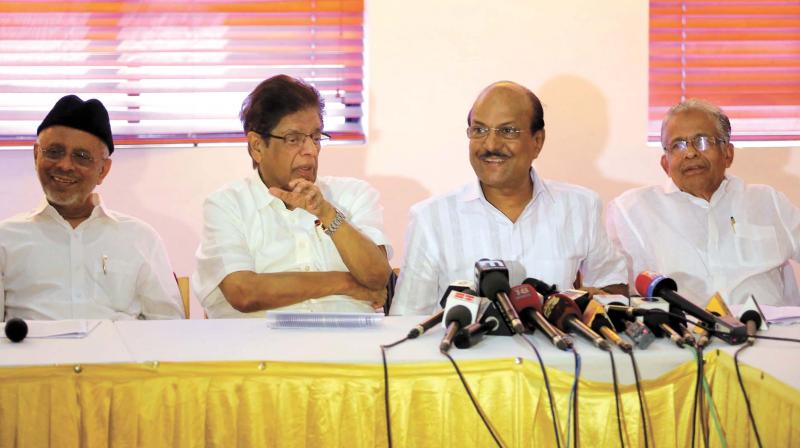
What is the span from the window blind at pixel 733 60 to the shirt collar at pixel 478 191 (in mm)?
1341

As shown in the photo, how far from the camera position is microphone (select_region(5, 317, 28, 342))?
1826 mm

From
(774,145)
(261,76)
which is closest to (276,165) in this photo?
(261,76)

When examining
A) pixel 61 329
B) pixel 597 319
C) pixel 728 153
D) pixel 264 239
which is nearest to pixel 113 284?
pixel 264 239

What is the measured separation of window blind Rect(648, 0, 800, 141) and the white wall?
157 millimetres

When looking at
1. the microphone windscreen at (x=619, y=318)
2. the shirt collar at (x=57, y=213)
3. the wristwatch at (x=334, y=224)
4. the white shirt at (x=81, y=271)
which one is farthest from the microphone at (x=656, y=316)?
the shirt collar at (x=57, y=213)

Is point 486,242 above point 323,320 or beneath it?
above

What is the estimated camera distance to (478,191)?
9.24 feet

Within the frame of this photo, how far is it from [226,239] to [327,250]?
356mm

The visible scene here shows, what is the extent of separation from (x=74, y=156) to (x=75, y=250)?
341mm

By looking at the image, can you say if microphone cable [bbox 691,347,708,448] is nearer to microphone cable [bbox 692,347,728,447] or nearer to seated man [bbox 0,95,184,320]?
microphone cable [bbox 692,347,728,447]

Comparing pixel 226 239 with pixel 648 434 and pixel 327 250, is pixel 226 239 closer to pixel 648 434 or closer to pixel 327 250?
pixel 327 250

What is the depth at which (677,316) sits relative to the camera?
181 centimetres

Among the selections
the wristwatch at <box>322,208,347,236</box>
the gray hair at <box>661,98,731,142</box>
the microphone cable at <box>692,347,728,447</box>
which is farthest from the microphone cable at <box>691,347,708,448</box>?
the gray hair at <box>661,98,731,142</box>

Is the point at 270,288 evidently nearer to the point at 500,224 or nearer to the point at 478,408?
the point at 500,224
